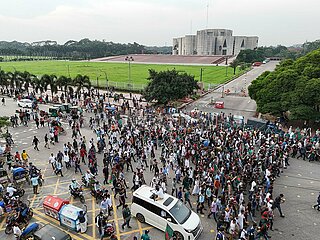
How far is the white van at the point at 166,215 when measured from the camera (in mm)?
9945

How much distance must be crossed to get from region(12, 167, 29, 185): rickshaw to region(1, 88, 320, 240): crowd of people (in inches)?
61.5

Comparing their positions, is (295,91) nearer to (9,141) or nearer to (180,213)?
(180,213)

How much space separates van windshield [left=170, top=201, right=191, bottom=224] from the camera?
10094mm


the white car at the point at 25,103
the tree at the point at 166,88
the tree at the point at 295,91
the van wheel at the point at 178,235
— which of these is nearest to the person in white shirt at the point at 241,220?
the van wheel at the point at 178,235

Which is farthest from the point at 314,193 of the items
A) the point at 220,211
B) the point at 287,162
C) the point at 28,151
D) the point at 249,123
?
the point at 28,151

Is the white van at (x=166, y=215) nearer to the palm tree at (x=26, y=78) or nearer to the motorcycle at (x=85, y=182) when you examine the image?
the motorcycle at (x=85, y=182)

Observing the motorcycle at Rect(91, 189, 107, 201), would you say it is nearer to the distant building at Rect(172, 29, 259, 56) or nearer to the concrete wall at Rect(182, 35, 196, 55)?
the distant building at Rect(172, 29, 259, 56)

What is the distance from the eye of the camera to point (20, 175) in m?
14.0

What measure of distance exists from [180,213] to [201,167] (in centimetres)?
439

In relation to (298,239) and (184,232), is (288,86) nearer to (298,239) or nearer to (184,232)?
(298,239)

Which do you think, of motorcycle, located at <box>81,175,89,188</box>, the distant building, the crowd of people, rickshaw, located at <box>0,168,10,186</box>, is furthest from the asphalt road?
the distant building

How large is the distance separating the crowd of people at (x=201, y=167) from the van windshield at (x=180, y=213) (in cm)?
112

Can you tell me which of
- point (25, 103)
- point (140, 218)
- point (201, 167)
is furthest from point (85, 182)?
point (25, 103)

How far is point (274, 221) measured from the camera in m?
11.5
